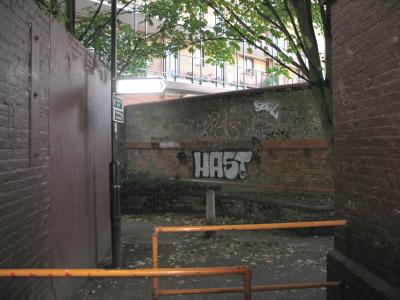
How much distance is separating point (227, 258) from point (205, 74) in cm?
2001

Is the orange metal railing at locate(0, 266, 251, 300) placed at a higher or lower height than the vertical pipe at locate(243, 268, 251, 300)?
higher

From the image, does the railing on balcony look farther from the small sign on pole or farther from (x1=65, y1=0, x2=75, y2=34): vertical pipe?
the small sign on pole

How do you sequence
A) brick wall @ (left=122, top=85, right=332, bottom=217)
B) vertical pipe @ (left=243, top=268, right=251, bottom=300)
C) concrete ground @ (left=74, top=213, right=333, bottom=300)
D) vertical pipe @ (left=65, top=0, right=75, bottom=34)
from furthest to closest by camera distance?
brick wall @ (left=122, top=85, right=332, bottom=217) → vertical pipe @ (left=65, top=0, right=75, bottom=34) → concrete ground @ (left=74, top=213, right=333, bottom=300) → vertical pipe @ (left=243, top=268, right=251, bottom=300)

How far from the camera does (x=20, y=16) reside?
13.0 feet

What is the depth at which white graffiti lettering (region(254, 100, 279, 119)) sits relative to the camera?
11984 mm

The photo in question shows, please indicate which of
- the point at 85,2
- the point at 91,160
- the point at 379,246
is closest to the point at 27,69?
the point at 91,160

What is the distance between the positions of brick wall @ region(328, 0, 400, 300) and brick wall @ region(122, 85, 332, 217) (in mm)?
5715

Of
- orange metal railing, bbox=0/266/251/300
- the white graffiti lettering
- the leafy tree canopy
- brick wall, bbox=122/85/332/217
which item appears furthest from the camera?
the white graffiti lettering

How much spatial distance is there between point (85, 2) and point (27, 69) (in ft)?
55.8

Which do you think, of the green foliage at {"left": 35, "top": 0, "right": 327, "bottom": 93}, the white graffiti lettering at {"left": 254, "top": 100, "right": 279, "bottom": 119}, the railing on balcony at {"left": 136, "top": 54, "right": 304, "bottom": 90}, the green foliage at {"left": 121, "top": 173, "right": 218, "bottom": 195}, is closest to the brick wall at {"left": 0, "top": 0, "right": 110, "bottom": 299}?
the green foliage at {"left": 35, "top": 0, "right": 327, "bottom": 93}

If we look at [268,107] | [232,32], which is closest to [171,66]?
[268,107]

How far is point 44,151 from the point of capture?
4574mm

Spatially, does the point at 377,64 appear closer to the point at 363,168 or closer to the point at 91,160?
the point at 363,168

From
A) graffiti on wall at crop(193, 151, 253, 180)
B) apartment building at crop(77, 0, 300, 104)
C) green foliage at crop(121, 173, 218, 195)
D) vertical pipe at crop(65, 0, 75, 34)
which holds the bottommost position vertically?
green foliage at crop(121, 173, 218, 195)
